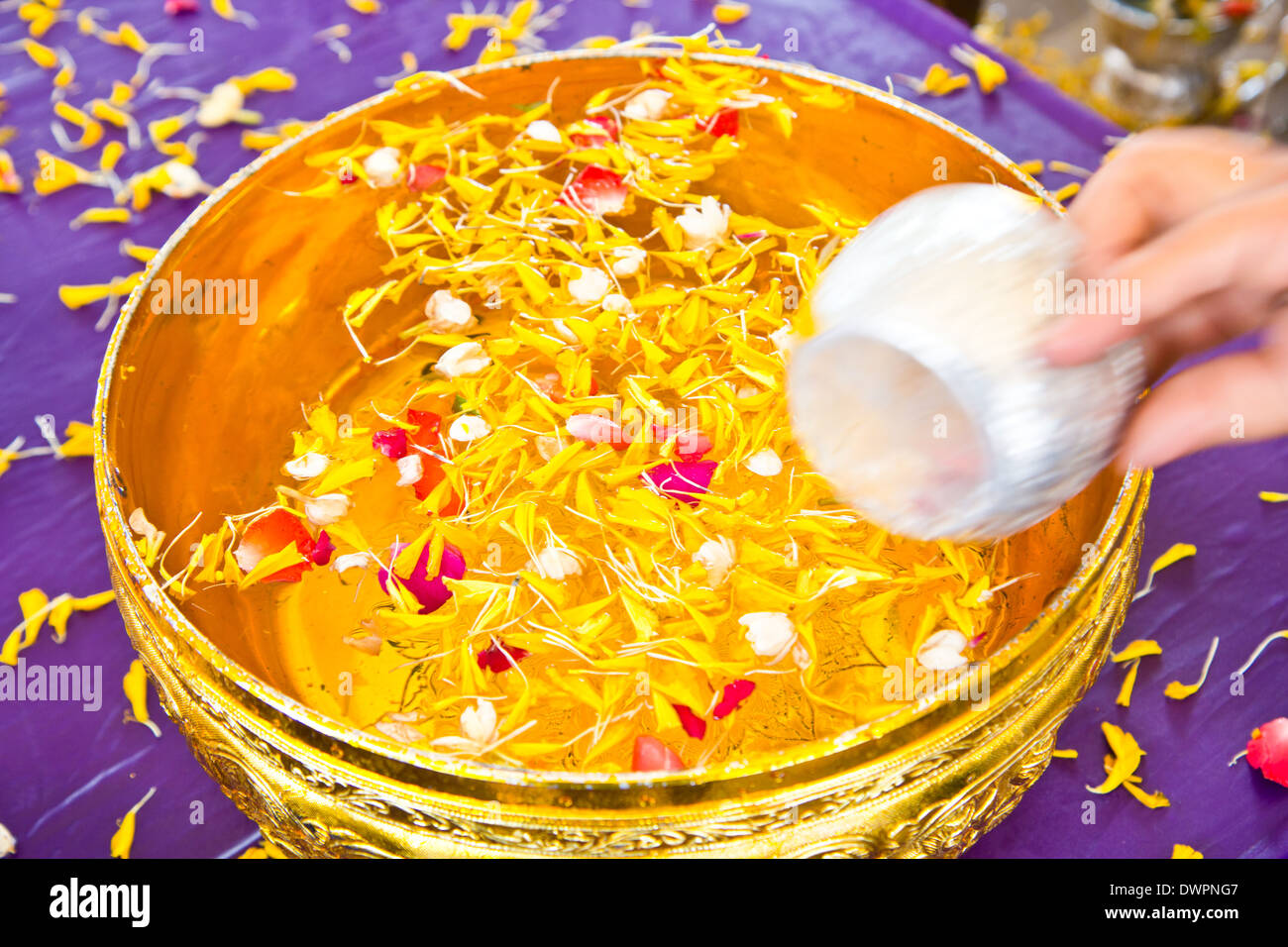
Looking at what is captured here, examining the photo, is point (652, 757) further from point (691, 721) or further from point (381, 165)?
point (381, 165)

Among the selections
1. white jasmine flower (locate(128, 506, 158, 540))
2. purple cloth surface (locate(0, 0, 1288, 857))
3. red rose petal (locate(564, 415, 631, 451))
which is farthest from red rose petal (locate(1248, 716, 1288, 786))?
white jasmine flower (locate(128, 506, 158, 540))

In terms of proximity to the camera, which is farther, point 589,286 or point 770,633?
point 589,286

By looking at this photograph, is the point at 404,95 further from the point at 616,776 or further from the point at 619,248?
the point at 616,776

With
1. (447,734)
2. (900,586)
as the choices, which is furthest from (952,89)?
(447,734)

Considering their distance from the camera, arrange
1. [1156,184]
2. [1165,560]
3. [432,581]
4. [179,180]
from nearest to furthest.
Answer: [1156,184] < [432,581] < [1165,560] < [179,180]

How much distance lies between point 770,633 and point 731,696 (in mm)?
39

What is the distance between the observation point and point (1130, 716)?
2.13ft

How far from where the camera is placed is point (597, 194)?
771mm

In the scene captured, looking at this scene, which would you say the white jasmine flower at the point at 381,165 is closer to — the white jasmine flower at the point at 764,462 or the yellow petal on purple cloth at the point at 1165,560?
the white jasmine flower at the point at 764,462

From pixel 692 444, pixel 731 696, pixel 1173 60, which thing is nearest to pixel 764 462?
pixel 692 444

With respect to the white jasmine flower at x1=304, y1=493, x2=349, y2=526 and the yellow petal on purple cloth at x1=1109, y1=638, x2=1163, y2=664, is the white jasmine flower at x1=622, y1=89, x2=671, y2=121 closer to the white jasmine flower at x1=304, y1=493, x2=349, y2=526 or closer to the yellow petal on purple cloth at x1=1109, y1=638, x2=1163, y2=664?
the white jasmine flower at x1=304, y1=493, x2=349, y2=526

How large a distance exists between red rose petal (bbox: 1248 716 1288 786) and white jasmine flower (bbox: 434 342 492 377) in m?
0.53
